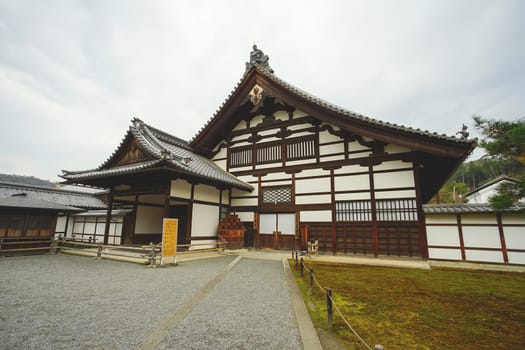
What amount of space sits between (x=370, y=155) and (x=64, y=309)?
11.0m

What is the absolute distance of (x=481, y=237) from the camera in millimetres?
8320

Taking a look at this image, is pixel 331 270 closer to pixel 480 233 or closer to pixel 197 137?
pixel 480 233

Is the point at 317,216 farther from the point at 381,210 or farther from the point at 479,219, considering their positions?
the point at 479,219

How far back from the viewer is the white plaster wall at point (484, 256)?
8039mm

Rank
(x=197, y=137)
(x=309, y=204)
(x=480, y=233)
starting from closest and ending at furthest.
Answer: (x=480, y=233) < (x=309, y=204) < (x=197, y=137)

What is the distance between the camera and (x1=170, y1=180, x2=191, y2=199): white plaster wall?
10.0 meters

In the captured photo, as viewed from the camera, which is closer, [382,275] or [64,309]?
[64,309]

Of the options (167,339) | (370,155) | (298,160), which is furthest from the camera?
(298,160)

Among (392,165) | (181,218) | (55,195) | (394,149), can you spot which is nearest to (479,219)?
(392,165)

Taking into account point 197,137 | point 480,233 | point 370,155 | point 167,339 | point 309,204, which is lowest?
point 167,339

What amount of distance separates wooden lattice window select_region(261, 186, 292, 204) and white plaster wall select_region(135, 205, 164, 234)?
6.62 m

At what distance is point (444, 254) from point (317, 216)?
4890 millimetres

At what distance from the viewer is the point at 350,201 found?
34.9ft

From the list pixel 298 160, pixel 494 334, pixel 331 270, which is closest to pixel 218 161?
pixel 298 160
